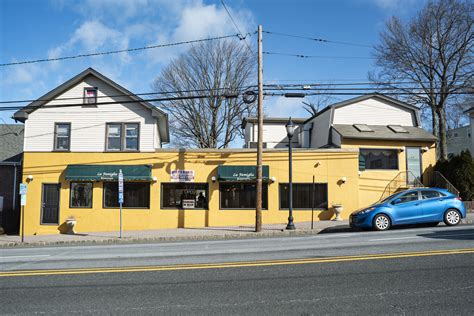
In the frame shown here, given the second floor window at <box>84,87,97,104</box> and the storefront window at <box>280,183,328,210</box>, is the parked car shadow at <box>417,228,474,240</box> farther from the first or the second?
the second floor window at <box>84,87,97,104</box>

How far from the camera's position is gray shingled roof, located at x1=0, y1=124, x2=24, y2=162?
2478cm

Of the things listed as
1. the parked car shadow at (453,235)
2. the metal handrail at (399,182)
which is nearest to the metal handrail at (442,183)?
the metal handrail at (399,182)

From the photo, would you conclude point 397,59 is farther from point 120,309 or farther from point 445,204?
point 120,309

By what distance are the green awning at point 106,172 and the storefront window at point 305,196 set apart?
6862 millimetres

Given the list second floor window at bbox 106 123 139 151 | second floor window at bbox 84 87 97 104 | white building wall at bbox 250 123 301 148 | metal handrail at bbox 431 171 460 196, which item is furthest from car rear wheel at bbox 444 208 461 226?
second floor window at bbox 84 87 97 104

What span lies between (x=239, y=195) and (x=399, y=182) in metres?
8.98

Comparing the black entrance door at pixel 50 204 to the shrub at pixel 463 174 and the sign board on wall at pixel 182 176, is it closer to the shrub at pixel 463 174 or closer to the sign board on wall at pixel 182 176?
the sign board on wall at pixel 182 176

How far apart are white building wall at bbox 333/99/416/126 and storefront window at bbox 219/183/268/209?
7370 millimetres

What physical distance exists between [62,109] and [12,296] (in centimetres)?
1616

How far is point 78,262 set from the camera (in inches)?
380

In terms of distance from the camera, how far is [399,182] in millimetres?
21812

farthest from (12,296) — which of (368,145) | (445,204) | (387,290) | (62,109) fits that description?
(368,145)

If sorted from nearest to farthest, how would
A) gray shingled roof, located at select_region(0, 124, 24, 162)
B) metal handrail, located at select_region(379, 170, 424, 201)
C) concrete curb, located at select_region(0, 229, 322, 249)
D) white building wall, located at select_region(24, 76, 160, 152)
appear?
concrete curb, located at select_region(0, 229, 322, 249), white building wall, located at select_region(24, 76, 160, 152), metal handrail, located at select_region(379, 170, 424, 201), gray shingled roof, located at select_region(0, 124, 24, 162)

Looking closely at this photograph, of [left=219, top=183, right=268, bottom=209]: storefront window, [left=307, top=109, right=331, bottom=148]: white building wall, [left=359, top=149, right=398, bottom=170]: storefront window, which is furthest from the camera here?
[left=307, top=109, right=331, bottom=148]: white building wall
